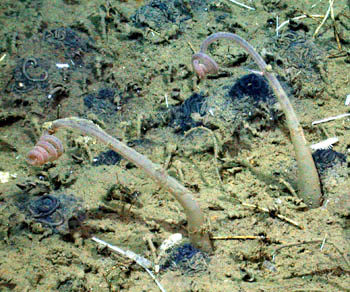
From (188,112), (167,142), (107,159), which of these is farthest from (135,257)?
(188,112)

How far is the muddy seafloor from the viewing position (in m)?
2.80

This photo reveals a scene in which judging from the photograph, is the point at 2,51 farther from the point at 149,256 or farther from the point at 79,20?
the point at 149,256

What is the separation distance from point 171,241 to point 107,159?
1.04 metres

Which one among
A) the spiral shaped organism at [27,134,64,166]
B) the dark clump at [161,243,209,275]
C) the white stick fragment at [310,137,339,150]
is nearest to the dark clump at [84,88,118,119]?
the spiral shaped organism at [27,134,64,166]

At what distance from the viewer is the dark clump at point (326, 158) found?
336 cm

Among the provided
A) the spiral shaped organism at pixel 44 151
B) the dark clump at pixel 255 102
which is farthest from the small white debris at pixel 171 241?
the dark clump at pixel 255 102

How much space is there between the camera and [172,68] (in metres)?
4.37

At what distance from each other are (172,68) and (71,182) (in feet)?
5.36

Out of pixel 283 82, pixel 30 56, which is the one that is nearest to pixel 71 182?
pixel 30 56

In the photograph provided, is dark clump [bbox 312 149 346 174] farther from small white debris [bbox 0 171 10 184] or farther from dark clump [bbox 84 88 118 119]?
small white debris [bbox 0 171 10 184]

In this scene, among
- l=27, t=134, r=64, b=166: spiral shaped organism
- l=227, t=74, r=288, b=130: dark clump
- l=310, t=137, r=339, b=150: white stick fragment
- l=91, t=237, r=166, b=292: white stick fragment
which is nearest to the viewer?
l=27, t=134, r=64, b=166: spiral shaped organism

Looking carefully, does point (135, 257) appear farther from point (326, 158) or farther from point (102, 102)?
point (102, 102)

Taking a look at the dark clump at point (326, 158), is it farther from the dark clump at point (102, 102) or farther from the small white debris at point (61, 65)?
the small white debris at point (61, 65)

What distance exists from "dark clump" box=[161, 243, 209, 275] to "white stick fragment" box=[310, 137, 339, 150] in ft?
4.37
